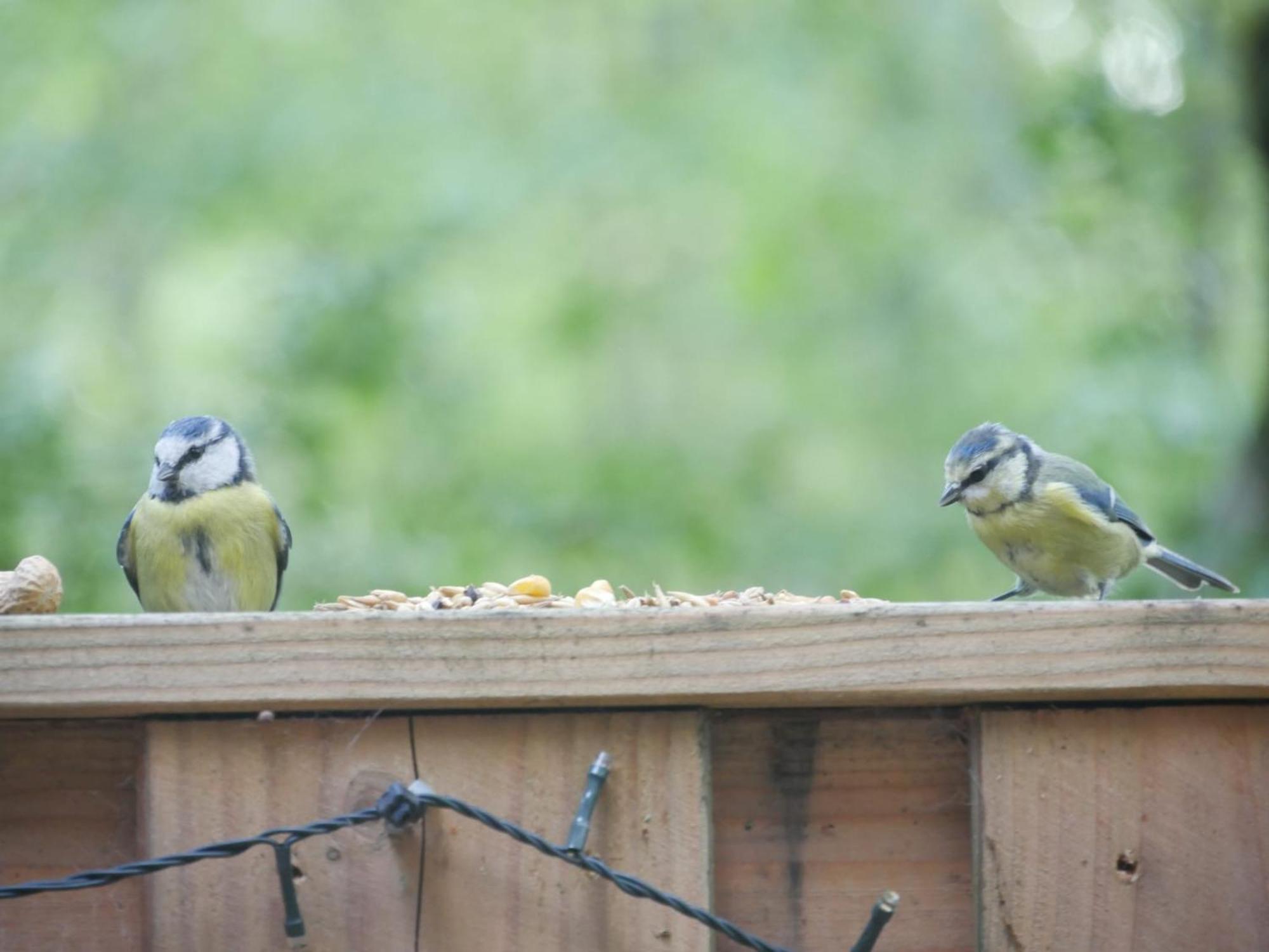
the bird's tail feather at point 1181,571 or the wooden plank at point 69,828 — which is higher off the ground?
the bird's tail feather at point 1181,571

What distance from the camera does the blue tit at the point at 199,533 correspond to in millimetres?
3211

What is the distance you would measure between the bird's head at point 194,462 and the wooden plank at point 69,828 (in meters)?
1.82

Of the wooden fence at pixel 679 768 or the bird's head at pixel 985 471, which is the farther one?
the bird's head at pixel 985 471

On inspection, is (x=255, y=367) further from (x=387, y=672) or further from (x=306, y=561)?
(x=387, y=672)

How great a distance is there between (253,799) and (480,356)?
661 centimetres

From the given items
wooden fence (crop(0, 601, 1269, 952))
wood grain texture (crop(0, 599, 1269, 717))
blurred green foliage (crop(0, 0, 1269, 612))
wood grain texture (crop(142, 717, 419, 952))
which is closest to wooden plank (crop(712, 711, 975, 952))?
wooden fence (crop(0, 601, 1269, 952))

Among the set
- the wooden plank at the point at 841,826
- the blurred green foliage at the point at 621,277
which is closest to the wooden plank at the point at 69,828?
the wooden plank at the point at 841,826

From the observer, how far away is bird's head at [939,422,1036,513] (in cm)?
343

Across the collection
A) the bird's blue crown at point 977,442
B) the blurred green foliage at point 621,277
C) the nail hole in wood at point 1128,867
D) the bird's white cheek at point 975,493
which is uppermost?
the blurred green foliage at point 621,277

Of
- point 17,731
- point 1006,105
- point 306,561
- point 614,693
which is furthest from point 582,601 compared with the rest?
point 1006,105

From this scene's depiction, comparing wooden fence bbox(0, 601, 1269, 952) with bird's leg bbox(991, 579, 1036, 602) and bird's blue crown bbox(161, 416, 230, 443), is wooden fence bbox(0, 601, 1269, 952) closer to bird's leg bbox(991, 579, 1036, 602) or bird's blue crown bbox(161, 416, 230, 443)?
bird's blue crown bbox(161, 416, 230, 443)

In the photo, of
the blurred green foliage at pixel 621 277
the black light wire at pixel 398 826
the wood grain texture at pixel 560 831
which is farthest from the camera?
the blurred green foliage at pixel 621 277

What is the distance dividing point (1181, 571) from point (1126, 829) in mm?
2874

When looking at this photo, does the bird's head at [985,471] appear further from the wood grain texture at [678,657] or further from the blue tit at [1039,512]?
the wood grain texture at [678,657]
